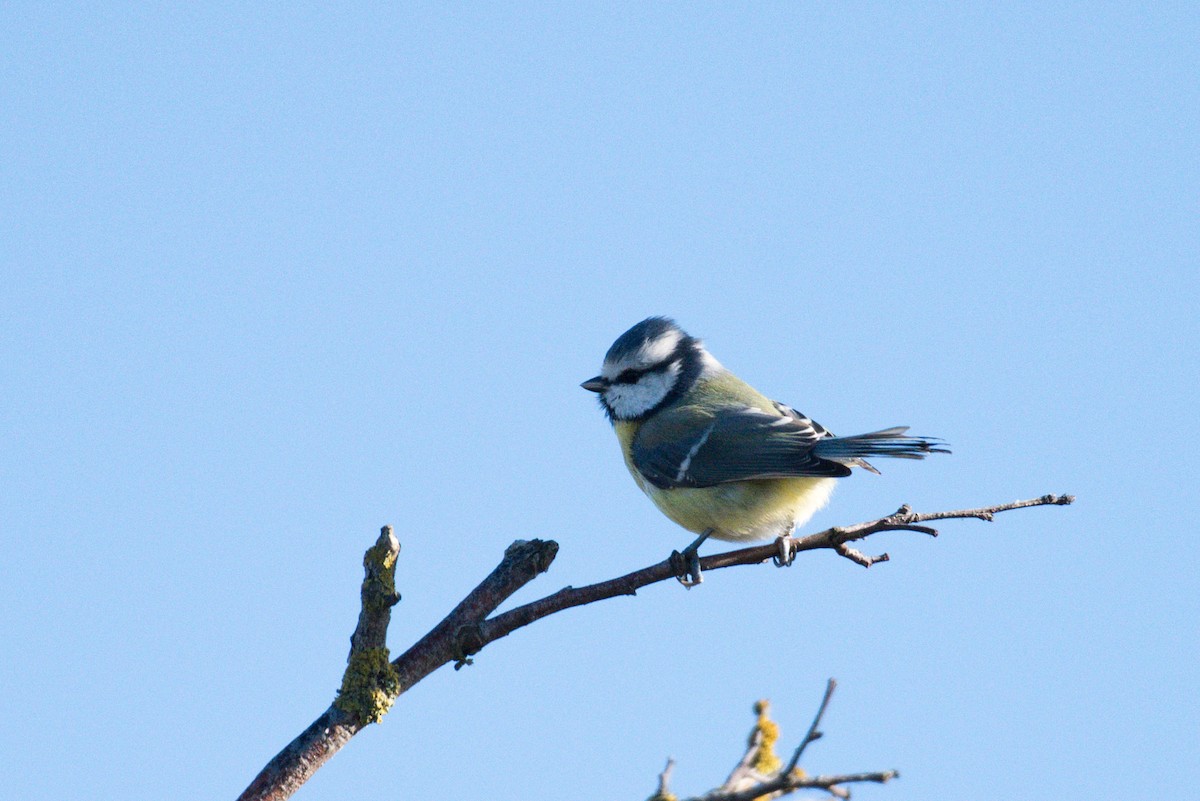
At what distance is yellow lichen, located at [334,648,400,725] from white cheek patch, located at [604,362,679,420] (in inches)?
114

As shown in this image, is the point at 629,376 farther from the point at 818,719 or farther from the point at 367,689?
the point at 818,719

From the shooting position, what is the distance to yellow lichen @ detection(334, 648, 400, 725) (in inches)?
96.9

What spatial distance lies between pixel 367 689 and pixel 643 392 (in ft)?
9.88

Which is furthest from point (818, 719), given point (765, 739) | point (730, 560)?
point (730, 560)

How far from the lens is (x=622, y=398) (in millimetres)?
5379

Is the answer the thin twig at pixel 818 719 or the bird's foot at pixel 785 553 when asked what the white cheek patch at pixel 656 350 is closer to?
the bird's foot at pixel 785 553

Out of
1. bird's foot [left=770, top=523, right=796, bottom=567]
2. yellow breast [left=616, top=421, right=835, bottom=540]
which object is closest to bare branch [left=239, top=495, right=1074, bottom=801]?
bird's foot [left=770, top=523, right=796, bottom=567]

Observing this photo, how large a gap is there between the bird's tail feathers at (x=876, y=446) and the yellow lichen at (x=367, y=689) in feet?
6.63

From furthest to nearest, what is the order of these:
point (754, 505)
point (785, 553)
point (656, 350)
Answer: point (656, 350) < point (754, 505) < point (785, 553)

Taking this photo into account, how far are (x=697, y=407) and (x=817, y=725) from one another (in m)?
3.47

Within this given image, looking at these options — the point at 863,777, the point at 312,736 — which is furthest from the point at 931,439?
the point at 863,777

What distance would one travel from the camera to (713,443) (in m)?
4.71

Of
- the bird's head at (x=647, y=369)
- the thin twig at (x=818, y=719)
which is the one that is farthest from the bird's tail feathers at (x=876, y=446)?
the thin twig at (x=818, y=719)

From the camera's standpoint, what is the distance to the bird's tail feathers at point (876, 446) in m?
3.82
